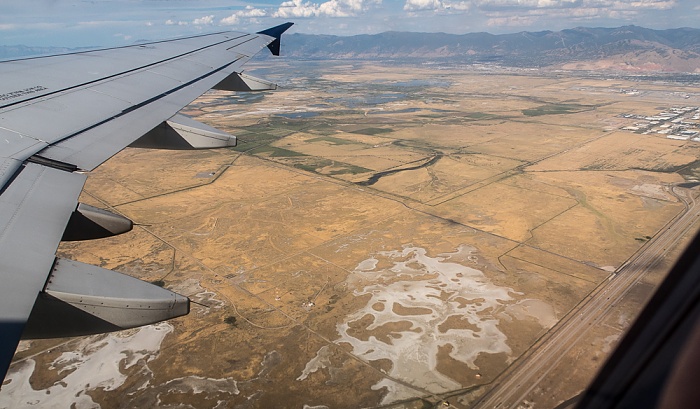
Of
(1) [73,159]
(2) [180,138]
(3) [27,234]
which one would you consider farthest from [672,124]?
(3) [27,234]

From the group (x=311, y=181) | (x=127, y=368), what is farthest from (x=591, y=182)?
(x=127, y=368)

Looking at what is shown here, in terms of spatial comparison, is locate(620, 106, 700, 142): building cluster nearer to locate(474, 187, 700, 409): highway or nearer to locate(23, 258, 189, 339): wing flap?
locate(474, 187, 700, 409): highway

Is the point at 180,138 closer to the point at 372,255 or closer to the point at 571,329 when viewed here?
the point at 372,255

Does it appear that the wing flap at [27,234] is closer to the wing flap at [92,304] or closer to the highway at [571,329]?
the wing flap at [92,304]

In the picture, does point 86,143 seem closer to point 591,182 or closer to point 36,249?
Result: point 36,249

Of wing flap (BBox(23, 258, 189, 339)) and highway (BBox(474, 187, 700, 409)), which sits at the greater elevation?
wing flap (BBox(23, 258, 189, 339))

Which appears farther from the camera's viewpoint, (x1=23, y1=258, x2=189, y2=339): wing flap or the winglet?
the winglet

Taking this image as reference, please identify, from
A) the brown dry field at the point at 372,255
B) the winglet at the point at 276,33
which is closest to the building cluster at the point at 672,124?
the brown dry field at the point at 372,255

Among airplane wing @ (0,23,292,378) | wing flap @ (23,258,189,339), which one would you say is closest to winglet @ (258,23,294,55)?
airplane wing @ (0,23,292,378)
